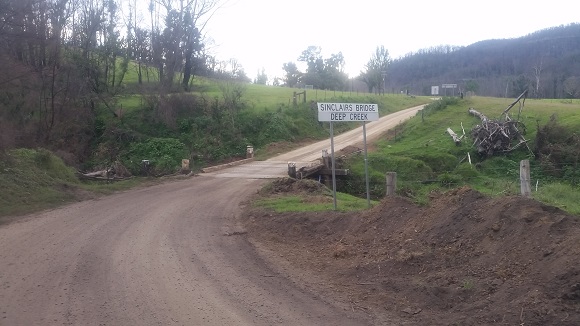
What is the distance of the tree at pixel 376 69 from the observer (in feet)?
218

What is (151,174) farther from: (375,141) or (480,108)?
(480,108)

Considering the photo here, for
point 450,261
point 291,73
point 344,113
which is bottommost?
point 450,261

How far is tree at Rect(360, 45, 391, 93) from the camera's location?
218 feet

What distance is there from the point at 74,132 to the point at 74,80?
3737 mm

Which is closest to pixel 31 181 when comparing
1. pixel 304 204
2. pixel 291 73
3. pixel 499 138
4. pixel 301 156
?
pixel 304 204

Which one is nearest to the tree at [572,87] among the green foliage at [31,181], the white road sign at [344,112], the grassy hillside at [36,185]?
the white road sign at [344,112]

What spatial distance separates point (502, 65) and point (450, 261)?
4313 inches

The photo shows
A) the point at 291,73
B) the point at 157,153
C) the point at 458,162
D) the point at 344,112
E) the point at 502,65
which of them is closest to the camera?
the point at 344,112

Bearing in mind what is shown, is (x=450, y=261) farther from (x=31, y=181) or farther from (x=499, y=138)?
(x=499, y=138)

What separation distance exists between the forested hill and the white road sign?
205 ft

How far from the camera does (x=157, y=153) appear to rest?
107 feet

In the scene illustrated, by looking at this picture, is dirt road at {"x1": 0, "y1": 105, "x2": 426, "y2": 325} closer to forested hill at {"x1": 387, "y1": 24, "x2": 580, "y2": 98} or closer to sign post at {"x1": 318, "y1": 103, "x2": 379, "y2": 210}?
sign post at {"x1": 318, "y1": 103, "x2": 379, "y2": 210}

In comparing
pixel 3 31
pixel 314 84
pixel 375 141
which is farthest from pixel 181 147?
pixel 314 84

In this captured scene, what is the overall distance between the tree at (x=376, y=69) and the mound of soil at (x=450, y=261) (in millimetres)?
57168
